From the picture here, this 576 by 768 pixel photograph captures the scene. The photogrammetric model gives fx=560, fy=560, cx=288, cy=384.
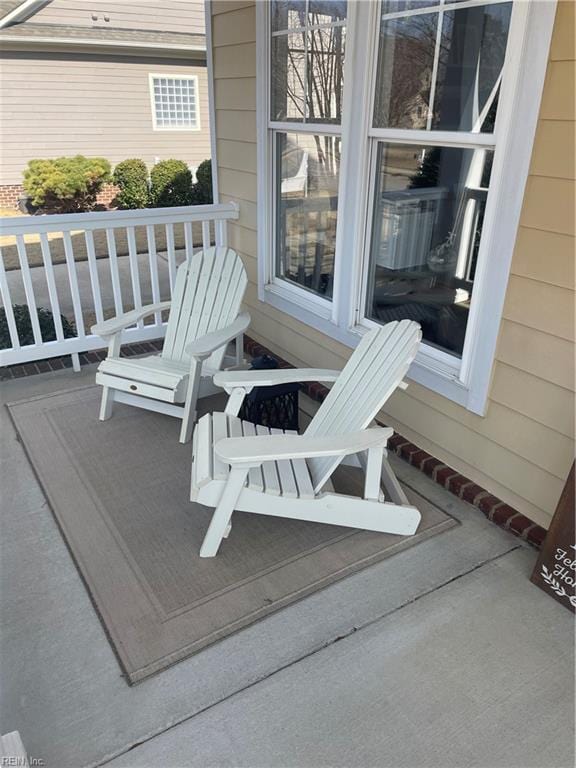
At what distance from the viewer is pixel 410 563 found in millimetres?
2207

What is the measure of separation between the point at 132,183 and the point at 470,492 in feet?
31.2

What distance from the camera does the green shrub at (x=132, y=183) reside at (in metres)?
10.2

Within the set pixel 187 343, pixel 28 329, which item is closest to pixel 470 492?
pixel 187 343

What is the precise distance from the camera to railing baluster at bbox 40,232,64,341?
3.50 metres

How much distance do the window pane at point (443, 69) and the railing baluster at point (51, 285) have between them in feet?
7.04

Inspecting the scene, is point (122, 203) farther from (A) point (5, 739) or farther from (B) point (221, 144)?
(A) point (5, 739)

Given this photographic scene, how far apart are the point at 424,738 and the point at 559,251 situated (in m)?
1.63

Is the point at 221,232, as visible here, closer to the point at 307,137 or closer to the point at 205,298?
the point at 205,298

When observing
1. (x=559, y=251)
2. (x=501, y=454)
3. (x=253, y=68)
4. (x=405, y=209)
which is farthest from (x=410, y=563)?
(x=253, y=68)

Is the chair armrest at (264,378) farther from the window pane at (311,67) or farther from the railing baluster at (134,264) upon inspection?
the railing baluster at (134,264)

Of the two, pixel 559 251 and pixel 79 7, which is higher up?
pixel 79 7

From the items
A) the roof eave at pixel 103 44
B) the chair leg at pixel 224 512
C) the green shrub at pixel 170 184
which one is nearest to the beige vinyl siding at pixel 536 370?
the chair leg at pixel 224 512

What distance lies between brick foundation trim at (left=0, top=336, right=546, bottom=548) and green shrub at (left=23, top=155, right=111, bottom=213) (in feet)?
23.2

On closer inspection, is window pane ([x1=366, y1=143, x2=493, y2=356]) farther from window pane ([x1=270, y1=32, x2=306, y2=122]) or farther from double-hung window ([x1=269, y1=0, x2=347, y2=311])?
window pane ([x1=270, y1=32, x2=306, y2=122])
